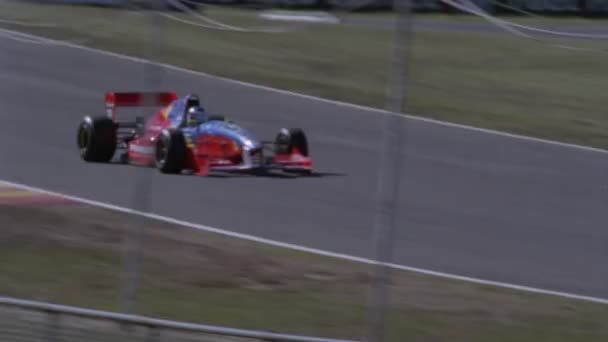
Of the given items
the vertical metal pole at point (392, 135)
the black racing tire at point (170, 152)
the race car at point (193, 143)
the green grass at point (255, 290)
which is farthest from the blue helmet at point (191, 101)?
the vertical metal pole at point (392, 135)

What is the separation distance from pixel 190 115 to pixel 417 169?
3240mm

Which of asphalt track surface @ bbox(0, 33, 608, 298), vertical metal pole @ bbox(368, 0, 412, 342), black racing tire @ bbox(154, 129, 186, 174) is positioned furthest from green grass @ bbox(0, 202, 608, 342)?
black racing tire @ bbox(154, 129, 186, 174)

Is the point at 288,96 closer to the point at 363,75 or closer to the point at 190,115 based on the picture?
the point at 363,75

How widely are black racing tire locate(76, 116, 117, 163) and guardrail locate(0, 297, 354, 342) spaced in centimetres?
921

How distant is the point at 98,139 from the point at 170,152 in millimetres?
1237

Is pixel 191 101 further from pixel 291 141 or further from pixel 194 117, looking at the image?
pixel 291 141

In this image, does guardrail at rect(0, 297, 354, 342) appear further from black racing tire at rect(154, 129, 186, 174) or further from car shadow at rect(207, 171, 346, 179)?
car shadow at rect(207, 171, 346, 179)

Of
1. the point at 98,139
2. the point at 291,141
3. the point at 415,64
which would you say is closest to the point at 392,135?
the point at 291,141

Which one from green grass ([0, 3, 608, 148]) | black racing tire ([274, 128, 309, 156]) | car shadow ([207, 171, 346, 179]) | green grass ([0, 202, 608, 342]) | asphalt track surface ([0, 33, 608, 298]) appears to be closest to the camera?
green grass ([0, 202, 608, 342])

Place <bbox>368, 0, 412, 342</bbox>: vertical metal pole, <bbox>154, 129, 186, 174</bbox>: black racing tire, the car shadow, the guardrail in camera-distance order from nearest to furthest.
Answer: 1. the guardrail
2. <bbox>368, 0, 412, 342</bbox>: vertical metal pole
3. <bbox>154, 129, 186, 174</bbox>: black racing tire
4. the car shadow

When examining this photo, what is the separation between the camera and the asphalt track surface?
37.4ft

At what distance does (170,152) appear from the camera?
561 inches

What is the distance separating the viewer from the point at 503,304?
366 inches

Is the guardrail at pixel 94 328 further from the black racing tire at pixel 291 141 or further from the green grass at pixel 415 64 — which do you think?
the green grass at pixel 415 64
